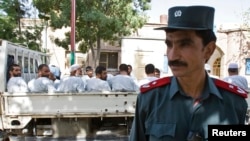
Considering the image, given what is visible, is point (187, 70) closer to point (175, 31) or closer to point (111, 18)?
point (175, 31)

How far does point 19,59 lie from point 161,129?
269 inches

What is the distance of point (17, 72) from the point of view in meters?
6.82

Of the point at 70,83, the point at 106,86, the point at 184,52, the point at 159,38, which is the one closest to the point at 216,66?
the point at 159,38

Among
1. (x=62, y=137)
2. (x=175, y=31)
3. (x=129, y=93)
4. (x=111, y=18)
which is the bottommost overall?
(x=62, y=137)

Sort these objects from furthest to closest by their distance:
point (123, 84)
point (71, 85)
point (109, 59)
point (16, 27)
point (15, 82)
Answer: point (109, 59) → point (16, 27) → point (123, 84) → point (71, 85) → point (15, 82)

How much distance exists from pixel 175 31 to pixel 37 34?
15.0 meters

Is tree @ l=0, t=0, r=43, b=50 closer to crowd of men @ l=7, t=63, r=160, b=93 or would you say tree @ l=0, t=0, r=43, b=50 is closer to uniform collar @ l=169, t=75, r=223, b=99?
crowd of men @ l=7, t=63, r=160, b=93

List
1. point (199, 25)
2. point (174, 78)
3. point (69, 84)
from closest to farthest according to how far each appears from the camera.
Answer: point (199, 25)
point (174, 78)
point (69, 84)

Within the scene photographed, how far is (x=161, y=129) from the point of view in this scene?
166 centimetres

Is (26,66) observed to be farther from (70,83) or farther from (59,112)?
(59,112)

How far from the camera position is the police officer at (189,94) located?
1644mm

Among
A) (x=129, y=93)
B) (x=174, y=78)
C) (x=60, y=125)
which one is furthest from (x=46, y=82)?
(x=174, y=78)

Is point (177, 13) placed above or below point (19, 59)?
above

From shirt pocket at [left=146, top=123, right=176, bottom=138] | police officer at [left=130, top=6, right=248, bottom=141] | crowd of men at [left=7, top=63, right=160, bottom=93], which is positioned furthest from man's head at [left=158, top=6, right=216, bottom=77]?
crowd of men at [left=7, top=63, right=160, bottom=93]
